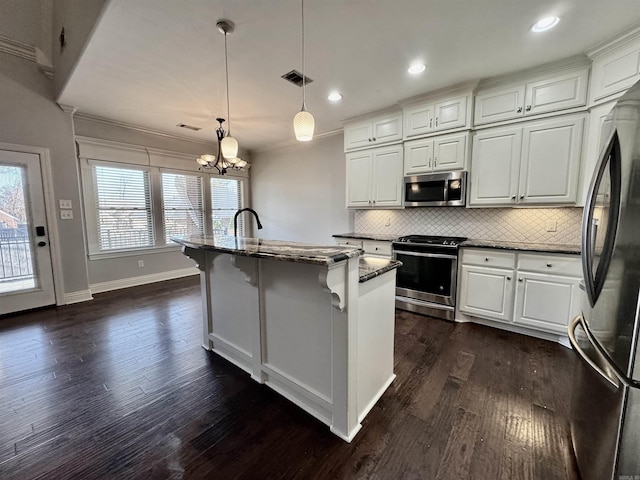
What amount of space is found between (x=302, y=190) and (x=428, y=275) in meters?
3.11

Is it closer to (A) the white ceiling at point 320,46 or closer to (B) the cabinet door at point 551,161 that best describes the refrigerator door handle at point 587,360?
(B) the cabinet door at point 551,161

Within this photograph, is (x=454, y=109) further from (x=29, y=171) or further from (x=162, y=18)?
(x=29, y=171)

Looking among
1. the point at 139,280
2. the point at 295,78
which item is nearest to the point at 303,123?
the point at 295,78

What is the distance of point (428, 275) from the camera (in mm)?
3240

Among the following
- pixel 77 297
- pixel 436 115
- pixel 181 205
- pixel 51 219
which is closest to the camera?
pixel 436 115

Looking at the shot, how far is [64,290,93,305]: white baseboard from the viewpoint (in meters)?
3.85

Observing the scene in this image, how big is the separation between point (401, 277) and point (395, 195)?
115 centimetres

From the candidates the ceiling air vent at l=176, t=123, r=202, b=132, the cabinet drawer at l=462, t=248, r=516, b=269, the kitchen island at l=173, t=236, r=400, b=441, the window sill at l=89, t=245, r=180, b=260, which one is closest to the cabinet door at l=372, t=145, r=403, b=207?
the cabinet drawer at l=462, t=248, r=516, b=269

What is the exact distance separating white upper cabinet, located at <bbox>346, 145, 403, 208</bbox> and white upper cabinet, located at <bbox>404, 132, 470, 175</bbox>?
168mm

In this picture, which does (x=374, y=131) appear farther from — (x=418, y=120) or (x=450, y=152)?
(x=450, y=152)

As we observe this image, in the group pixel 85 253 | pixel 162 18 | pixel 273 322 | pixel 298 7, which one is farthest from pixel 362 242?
pixel 85 253

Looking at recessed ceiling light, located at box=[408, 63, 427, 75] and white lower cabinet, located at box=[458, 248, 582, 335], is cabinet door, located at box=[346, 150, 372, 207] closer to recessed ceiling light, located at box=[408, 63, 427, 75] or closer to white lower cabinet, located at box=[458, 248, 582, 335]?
recessed ceiling light, located at box=[408, 63, 427, 75]

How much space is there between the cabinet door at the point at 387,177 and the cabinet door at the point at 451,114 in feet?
1.89

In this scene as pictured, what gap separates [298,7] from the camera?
1883 millimetres
